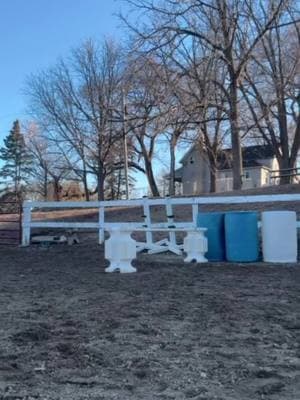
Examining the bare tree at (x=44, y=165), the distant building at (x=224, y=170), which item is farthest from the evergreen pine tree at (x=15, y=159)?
the distant building at (x=224, y=170)

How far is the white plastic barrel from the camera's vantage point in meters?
10.4

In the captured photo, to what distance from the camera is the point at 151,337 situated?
16.2 ft

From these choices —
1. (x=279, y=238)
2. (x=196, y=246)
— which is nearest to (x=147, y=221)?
(x=196, y=246)

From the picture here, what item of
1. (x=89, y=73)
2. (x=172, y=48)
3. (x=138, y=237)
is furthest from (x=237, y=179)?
(x=89, y=73)

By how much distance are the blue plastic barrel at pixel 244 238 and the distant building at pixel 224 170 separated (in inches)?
1654

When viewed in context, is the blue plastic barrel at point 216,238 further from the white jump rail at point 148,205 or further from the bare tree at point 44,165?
the bare tree at point 44,165

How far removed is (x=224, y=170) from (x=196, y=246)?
48451 millimetres

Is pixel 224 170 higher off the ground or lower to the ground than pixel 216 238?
higher

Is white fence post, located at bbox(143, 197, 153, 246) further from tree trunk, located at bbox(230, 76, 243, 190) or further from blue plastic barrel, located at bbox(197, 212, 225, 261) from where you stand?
tree trunk, located at bbox(230, 76, 243, 190)

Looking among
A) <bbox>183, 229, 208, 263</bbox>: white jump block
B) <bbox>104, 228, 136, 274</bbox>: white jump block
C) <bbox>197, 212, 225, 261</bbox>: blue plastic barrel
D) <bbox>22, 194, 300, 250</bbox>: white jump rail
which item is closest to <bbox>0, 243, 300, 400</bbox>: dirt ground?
<bbox>104, 228, 136, 274</bbox>: white jump block

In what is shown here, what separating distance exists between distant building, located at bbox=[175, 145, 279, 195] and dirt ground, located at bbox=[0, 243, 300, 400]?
45313mm

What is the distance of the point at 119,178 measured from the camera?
6488 centimetres

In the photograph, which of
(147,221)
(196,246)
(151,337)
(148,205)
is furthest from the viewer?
(148,205)

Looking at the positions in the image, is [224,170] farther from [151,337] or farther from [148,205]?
[151,337]
